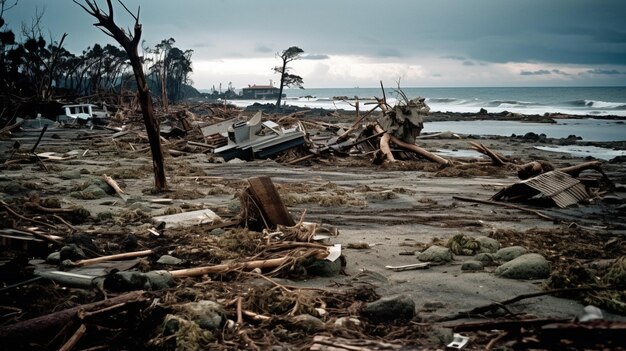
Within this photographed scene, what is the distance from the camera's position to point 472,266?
5.39 meters

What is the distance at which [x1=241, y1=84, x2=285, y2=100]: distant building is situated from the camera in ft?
363

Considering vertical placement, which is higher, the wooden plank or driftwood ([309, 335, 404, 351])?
the wooden plank

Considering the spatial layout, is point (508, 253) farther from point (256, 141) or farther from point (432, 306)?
point (256, 141)

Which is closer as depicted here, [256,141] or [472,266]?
[472,266]

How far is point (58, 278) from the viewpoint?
4.55 m

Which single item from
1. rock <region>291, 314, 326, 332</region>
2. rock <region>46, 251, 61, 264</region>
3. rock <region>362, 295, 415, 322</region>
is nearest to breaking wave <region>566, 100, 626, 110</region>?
rock <region>362, 295, 415, 322</region>

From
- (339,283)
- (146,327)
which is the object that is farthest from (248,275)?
(146,327)

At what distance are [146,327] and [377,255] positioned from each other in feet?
10.3

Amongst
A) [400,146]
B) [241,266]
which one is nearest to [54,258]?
[241,266]

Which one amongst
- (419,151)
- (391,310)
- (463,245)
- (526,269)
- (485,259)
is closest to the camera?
(391,310)

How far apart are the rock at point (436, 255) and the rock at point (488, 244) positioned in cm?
58

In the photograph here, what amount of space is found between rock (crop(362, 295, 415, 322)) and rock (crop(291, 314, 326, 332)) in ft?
1.49

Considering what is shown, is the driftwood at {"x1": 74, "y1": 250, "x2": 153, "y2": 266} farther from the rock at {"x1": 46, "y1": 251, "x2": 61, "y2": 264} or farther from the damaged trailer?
the damaged trailer

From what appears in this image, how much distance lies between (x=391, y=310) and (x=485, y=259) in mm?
2078
